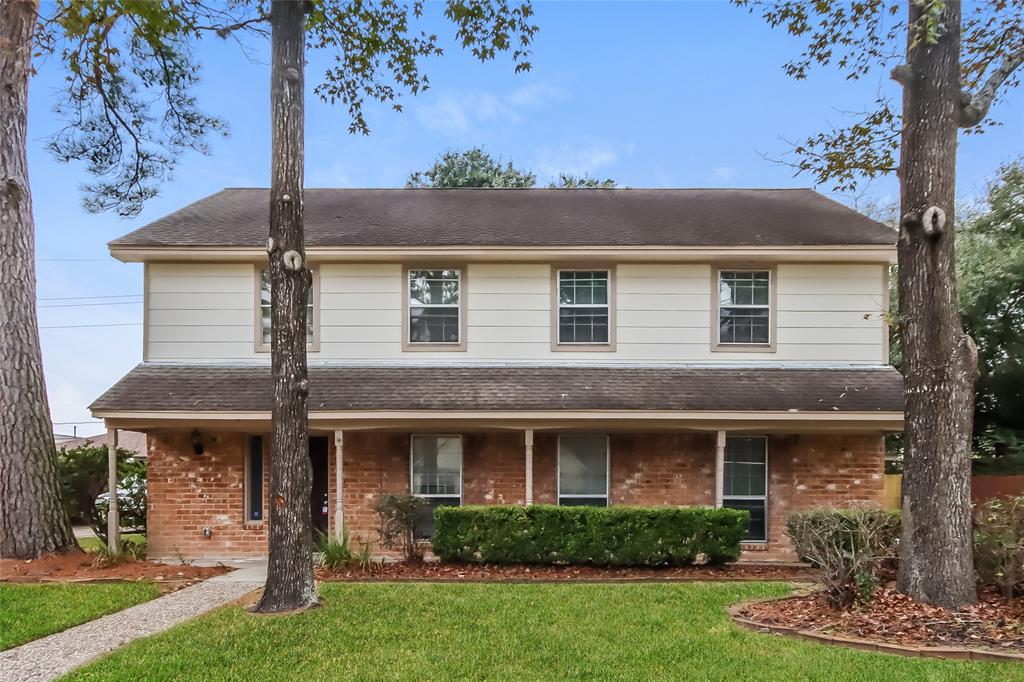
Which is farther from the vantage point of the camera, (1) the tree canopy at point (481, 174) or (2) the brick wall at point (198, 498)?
(1) the tree canopy at point (481, 174)

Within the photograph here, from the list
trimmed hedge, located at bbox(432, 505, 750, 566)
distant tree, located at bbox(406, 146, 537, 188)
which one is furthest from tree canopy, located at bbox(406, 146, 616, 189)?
trimmed hedge, located at bbox(432, 505, 750, 566)

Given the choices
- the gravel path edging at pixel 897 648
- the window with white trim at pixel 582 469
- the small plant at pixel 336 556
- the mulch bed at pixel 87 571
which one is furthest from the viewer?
the window with white trim at pixel 582 469

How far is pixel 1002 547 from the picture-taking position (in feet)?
23.2

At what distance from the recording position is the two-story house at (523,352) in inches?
455

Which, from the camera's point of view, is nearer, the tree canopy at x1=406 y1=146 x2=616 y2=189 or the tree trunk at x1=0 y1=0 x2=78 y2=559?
the tree trunk at x1=0 y1=0 x2=78 y2=559

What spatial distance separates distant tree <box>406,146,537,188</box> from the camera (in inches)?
989

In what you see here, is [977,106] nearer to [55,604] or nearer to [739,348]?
[739,348]

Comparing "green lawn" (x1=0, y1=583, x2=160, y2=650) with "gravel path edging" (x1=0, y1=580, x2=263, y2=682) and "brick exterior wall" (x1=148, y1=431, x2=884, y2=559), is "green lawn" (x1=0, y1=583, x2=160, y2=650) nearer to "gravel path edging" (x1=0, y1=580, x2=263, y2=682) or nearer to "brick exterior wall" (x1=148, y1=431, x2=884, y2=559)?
"gravel path edging" (x1=0, y1=580, x2=263, y2=682)

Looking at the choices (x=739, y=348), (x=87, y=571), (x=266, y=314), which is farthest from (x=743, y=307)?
(x=87, y=571)

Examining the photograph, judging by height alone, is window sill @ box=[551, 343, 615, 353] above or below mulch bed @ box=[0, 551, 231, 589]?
above

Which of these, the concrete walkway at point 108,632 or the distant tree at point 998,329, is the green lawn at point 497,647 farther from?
the distant tree at point 998,329

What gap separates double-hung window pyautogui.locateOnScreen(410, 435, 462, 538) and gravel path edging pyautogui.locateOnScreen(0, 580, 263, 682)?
343 centimetres

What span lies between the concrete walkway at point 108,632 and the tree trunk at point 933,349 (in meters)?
7.62

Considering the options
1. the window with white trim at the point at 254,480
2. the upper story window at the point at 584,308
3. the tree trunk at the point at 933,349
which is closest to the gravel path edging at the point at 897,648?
the tree trunk at the point at 933,349
